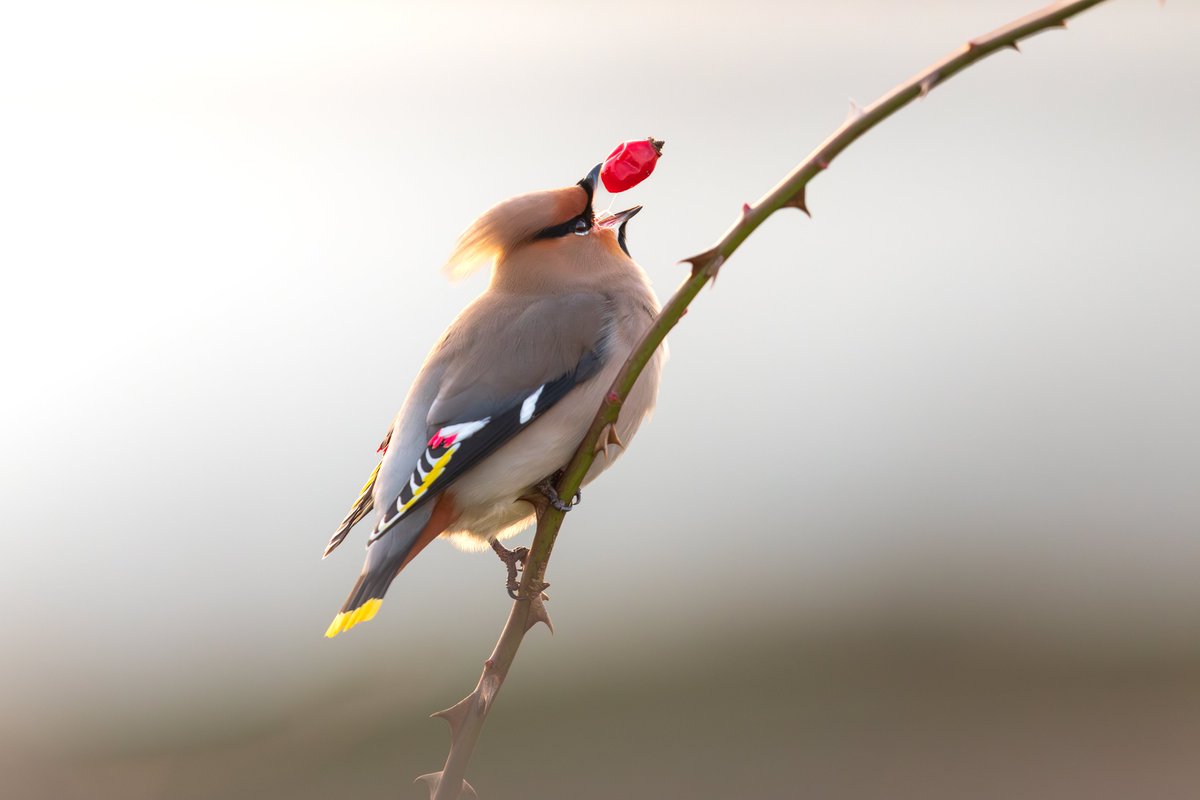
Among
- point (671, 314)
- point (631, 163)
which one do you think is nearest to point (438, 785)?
point (671, 314)

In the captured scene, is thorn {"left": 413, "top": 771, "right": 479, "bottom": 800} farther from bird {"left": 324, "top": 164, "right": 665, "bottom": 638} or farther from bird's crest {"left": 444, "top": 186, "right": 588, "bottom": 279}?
bird's crest {"left": 444, "top": 186, "right": 588, "bottom": 279}

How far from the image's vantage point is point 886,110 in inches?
50.2

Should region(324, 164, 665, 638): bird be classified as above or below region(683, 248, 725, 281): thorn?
above

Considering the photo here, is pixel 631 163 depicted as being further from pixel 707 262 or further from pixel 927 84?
pixel 927 84

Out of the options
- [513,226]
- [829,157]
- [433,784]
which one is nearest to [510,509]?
[513,226]

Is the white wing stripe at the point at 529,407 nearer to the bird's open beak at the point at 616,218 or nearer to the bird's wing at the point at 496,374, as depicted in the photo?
the bird's wing at the point at 496,374

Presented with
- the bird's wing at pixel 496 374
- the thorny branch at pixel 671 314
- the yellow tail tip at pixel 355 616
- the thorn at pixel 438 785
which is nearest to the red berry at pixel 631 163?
the thorny branch at pixel 671 314

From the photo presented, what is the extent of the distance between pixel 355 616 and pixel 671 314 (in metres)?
1.05

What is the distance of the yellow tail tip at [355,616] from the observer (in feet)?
7.17

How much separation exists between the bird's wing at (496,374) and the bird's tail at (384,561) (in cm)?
4

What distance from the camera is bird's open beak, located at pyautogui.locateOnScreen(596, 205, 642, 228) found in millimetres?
3021

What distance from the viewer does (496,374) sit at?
281cm

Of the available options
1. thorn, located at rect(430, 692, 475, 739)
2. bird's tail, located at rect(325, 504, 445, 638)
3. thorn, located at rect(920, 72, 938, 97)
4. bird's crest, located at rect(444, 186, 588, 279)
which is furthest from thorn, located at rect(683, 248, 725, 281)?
bird's crest, located at rect(444, 186, 588, 279)

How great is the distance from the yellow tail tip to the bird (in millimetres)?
28
